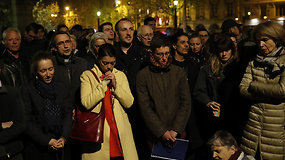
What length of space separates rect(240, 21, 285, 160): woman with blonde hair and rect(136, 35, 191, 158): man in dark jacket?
Result: 1.03 meters

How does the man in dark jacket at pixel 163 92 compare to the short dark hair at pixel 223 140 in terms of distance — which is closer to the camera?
the short dark hair at pixel 223 140

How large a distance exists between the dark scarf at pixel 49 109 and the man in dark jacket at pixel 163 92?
1238 mm

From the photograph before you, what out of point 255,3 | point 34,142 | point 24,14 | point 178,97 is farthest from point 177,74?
point 255,3

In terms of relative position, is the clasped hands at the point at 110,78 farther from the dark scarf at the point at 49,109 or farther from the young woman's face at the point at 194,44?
the young woman's face at the point at 194,44

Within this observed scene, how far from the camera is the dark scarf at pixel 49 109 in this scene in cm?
469

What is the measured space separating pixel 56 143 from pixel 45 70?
42.3 inches

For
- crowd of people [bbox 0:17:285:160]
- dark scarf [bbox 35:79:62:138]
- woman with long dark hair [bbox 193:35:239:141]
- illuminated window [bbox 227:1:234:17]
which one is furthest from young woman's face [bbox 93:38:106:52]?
illuminated window [bbox 227:1:234:17]

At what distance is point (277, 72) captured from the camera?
4.47 m

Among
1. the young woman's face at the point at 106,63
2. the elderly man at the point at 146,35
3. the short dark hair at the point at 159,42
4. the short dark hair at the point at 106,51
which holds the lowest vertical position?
the young woman's face at the point at 106,63

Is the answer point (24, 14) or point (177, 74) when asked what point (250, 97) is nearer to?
point (177, 74)

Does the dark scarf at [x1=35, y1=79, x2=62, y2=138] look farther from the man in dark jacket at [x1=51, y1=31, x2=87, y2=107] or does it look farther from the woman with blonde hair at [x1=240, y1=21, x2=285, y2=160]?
the woman with blonde hair at [x1=240, y1=21, x2=285, y2=160]

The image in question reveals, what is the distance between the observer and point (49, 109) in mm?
4703

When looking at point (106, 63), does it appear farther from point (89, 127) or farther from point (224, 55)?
point (224, 55)

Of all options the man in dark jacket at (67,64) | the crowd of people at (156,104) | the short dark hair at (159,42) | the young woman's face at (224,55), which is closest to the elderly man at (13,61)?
the man in dark jacket at (67,64)
